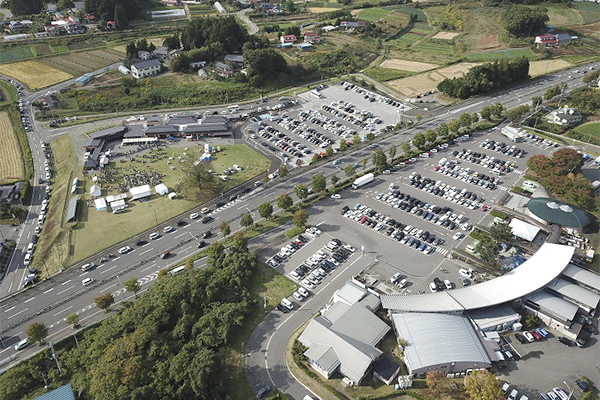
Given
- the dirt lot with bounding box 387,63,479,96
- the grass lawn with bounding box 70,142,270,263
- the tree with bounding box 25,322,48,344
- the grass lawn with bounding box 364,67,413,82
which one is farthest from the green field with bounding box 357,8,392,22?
the tree with bounding box 25,322,48,344

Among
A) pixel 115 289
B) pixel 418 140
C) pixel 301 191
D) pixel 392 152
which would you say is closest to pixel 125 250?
pixel 115 289

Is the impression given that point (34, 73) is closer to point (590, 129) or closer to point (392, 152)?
point (392, 152)

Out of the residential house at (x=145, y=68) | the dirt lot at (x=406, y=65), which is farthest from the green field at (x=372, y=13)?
the residential house at (x=145, y=68)

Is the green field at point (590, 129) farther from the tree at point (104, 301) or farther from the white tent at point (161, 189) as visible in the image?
the tree at point (104, 301)

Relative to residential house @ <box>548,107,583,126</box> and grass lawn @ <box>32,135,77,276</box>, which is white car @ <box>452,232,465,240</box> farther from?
grass lawn @ <box>32,135,77,276</box>

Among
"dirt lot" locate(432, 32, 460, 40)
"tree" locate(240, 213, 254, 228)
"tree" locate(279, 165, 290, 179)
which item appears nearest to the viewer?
"tree" locate(240, 213, 254, 228)

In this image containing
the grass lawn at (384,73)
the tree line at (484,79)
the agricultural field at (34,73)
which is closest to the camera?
the tree line at (484,79)
